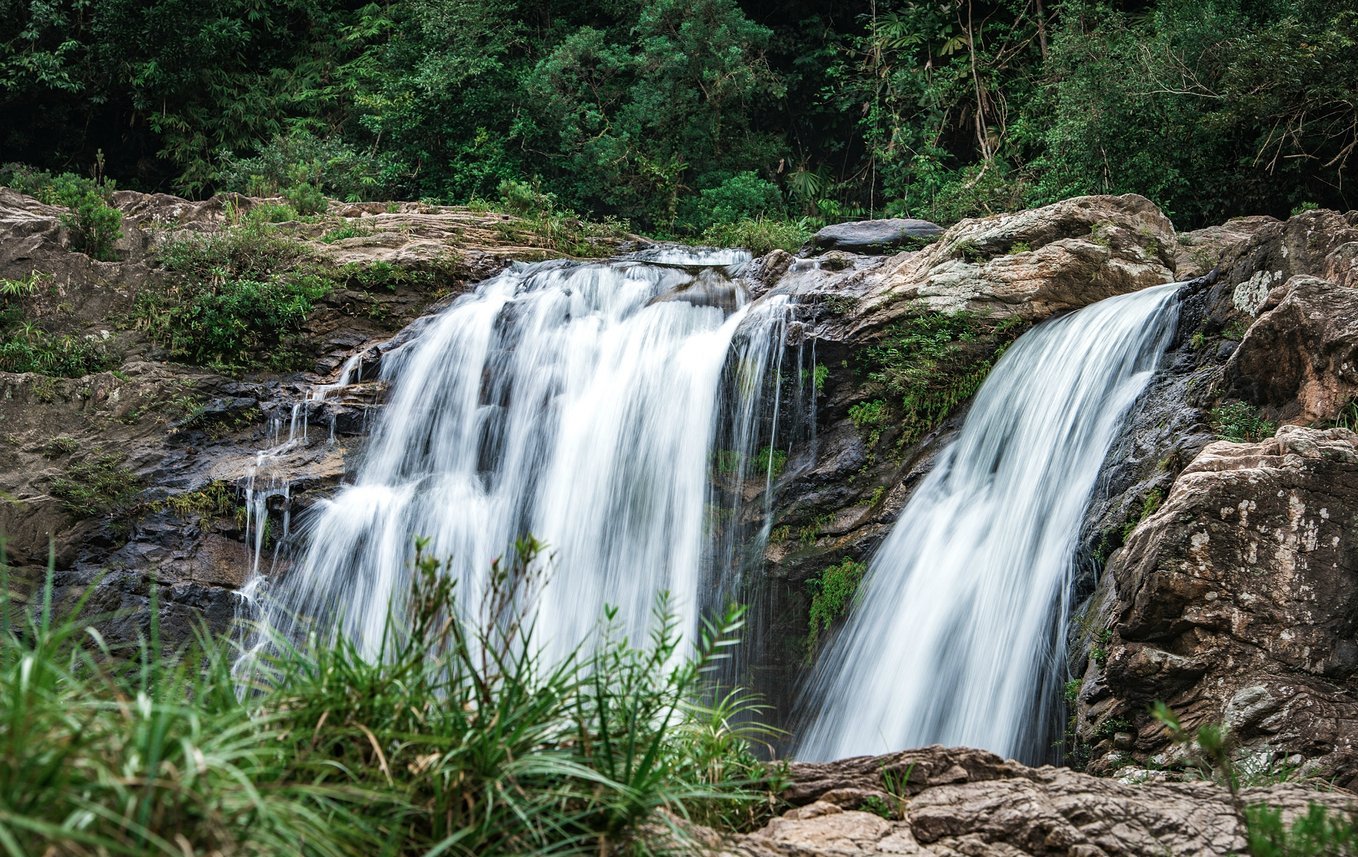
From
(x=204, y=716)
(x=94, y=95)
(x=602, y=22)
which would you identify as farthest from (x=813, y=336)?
(x=94, y=95)

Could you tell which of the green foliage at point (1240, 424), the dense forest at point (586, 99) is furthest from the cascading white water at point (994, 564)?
the dense forest at point (586, 99)

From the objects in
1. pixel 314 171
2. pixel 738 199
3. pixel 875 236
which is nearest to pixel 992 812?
pixel 875 236

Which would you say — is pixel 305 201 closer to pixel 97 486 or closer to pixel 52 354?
pixel 52 354

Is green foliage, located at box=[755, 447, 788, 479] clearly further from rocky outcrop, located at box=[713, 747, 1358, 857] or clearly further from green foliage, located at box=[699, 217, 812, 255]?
green foliage, located at box=[699, 217, 812, 255]

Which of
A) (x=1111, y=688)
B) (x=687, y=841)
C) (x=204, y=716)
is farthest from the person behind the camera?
(x=1111, y=688)

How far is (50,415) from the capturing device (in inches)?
428

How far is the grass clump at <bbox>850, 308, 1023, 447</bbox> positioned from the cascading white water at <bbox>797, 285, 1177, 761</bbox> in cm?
33

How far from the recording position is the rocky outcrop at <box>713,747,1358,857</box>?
349 centimetres

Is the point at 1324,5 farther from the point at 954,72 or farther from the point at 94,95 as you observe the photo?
the point at 94,95

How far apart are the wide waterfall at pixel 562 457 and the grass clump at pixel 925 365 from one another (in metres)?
1.06

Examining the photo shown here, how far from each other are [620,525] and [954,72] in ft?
44.9

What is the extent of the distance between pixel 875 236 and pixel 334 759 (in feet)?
38.2

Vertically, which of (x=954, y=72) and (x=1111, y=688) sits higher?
(x=954, y=72)

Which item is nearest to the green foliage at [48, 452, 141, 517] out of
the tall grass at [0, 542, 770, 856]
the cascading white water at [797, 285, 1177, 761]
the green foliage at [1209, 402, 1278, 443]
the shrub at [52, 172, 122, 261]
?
the shrub at [52, 172, 122, 261]
